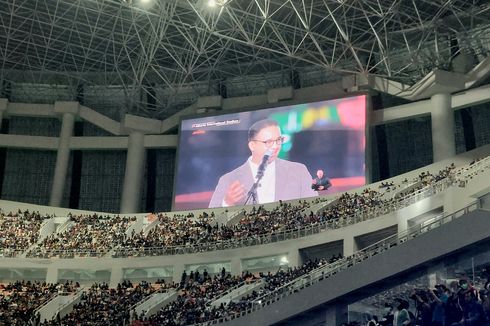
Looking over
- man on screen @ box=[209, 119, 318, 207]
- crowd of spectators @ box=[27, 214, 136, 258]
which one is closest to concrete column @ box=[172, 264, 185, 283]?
crowd of spectators @ box=[27, 214, 136, 258]

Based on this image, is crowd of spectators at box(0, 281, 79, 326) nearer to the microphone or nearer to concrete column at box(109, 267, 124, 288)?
concrete column at box(109, 267, 124, 288)

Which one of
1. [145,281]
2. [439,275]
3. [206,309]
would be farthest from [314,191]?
[439,275]

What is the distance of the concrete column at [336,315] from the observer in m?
26.7

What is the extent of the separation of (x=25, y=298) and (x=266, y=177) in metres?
16.5

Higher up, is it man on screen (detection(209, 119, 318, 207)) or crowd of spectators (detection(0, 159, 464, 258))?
man on screen (detection(209, 119, 318, 207))

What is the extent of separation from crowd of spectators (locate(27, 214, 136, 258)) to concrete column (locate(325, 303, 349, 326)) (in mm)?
20417

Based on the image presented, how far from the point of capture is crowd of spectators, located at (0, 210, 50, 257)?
4541 cm

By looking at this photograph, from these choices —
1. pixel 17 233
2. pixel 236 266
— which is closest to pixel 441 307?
pixel 236 266

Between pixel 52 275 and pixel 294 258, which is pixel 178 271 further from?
pixel 52 275

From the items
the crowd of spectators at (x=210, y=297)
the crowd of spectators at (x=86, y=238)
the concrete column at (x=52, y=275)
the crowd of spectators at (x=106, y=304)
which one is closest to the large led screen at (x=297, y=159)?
the crowd of spectators at (x=86, y=238)

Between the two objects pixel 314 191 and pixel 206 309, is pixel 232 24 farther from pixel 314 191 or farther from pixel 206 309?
pixel 206 309

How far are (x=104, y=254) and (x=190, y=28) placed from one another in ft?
51.3

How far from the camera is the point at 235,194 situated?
159 feet

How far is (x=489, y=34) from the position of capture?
155ft
